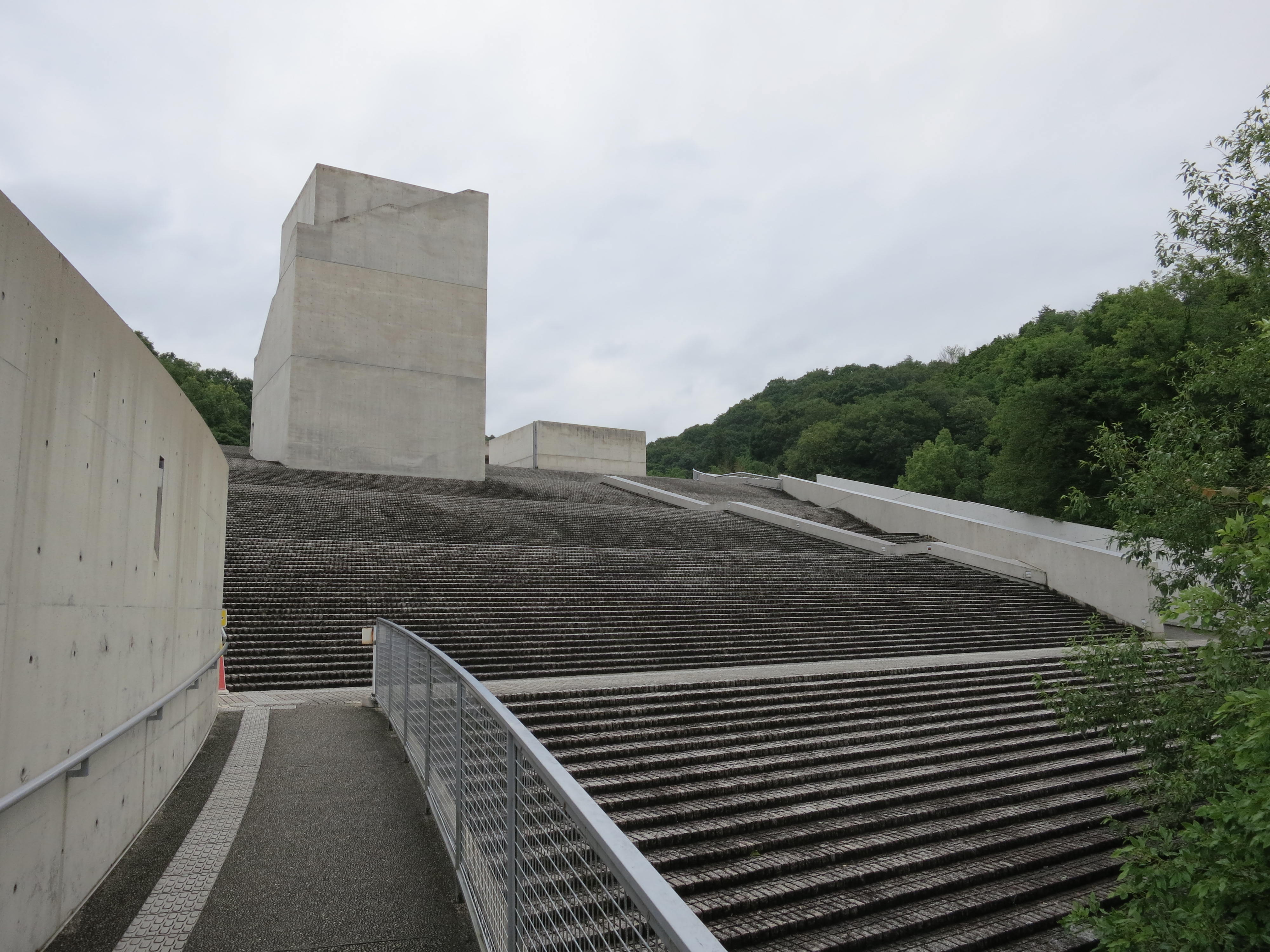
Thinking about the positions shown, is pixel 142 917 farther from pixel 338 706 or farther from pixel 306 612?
pixel 306 612

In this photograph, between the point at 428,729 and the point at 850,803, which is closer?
the point at 428,729

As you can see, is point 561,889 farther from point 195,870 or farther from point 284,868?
point 195,870

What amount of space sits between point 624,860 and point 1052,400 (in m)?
21.3

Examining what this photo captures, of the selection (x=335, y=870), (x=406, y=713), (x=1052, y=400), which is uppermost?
(x=1052, y=400)

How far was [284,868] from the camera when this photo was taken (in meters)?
3.69

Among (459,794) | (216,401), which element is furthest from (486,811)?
(216,401)

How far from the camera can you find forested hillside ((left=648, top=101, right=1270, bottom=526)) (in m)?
16.4

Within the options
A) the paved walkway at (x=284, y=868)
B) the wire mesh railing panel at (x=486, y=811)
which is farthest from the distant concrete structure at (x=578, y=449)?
the wire mesh railing panel at (x=486, y=811)

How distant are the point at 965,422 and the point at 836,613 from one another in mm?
38374

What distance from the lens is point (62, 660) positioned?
9.86ft

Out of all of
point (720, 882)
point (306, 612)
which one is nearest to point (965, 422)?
point (306, 612)

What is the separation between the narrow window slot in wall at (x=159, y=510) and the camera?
14.4 ft

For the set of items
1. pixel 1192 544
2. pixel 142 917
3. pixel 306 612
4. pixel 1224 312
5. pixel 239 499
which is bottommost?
Answer: pixel 142 917

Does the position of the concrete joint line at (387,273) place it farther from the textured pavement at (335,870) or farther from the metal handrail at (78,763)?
the metal handrail at (78,763)
